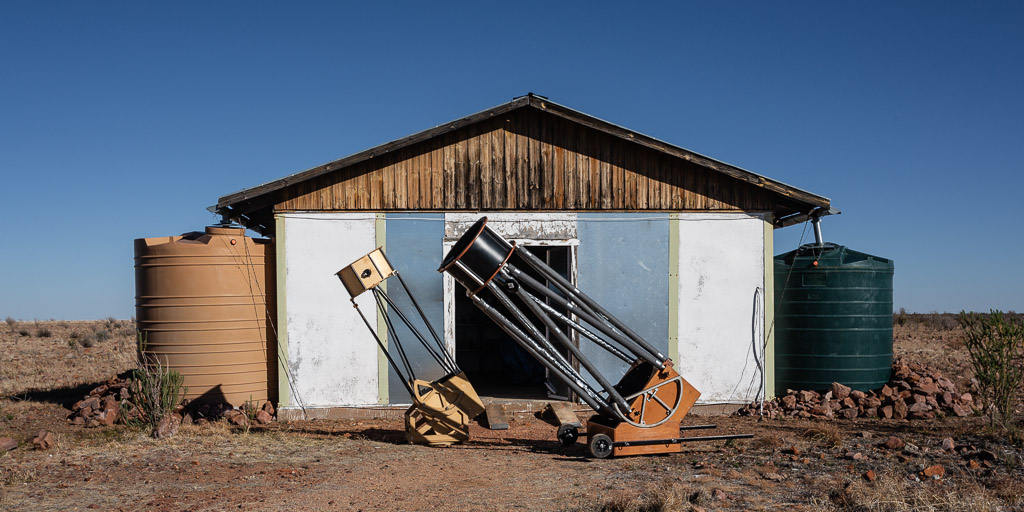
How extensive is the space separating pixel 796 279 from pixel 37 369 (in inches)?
610

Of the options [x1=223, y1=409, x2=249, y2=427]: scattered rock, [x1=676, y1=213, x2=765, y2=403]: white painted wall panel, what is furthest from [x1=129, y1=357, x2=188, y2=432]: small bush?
[x1=676, y1=213, x2=765, y2=403]: white painted wall panel

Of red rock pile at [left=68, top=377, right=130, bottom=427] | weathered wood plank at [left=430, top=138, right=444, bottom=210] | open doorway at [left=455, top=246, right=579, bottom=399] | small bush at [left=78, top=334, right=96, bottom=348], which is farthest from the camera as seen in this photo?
small bush at [left=78, top=334, right=96, bottom=348]

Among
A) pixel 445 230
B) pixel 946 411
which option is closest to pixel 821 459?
pixel 946 411

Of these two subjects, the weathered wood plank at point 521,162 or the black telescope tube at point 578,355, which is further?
the weathered wood plank at point 521,162

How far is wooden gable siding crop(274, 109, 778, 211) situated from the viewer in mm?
10000

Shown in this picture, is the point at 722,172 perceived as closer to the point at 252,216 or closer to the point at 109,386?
the point at 252,216

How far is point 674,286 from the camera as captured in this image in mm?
10344

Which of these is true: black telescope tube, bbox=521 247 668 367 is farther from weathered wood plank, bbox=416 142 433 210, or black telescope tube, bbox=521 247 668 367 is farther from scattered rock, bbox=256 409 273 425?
scattered rock, bbox=256 409 273 425

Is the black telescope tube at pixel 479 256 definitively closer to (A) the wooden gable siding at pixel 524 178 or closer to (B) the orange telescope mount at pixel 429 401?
(B) the orange telescope mount at pixel 429 401

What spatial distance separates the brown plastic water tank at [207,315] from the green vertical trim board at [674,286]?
224 inches

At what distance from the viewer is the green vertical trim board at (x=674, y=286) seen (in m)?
10.3

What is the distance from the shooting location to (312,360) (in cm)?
988

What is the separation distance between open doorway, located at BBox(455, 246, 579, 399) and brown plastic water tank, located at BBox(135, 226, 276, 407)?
351 centimetres

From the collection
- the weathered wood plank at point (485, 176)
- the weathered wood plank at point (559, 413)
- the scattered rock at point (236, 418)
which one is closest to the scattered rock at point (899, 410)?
the weathered wood plank at point (559, 413)
